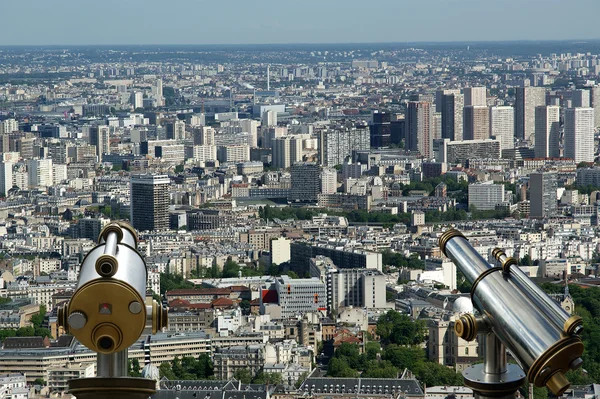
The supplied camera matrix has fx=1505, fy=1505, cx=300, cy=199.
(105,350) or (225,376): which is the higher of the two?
(105,350)

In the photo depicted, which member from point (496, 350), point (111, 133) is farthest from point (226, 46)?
point (496, 350)

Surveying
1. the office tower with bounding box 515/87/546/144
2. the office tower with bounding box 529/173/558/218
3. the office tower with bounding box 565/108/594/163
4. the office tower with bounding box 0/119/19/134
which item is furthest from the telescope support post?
the office tower with bounding box 0/119/19/134

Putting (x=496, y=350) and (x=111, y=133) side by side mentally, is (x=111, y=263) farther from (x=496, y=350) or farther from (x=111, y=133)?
(x=111, y=133)

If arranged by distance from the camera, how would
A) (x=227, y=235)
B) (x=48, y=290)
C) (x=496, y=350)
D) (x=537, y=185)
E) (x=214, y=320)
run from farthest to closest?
1. (x=537, y=185)
2. (x=227, y=235)
3. (x=48, y=290)
4. (x=214, y=320)
5. (x=496, y=350)

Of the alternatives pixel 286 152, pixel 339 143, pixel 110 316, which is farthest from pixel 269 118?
pixel 110 316

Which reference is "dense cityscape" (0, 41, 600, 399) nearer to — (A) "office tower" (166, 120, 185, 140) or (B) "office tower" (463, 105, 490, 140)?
(B) "office tower" (463, 105, 490, 140)

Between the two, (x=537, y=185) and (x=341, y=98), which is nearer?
(x=537, y=185)

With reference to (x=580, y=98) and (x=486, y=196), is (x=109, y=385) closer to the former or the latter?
(x=486, y=196)
